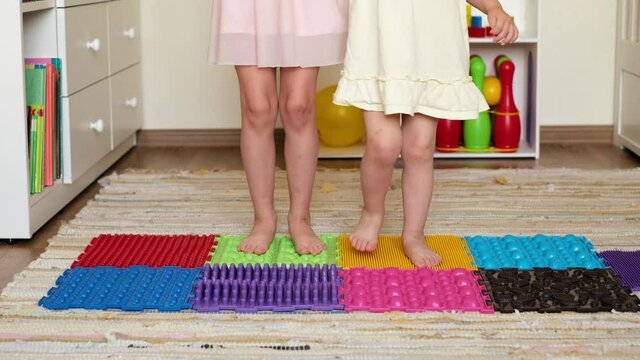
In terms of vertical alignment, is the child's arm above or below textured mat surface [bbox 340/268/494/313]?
above

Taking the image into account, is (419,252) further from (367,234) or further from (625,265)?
(625,265)

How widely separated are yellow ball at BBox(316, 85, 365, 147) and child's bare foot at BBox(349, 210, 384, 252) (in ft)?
3.78

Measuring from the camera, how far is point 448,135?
2924 millimetres

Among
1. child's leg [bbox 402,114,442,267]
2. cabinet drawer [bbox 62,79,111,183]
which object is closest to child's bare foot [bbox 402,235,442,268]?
child's leg [bbox 402,114,442,267]

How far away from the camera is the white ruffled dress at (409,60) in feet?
5.38

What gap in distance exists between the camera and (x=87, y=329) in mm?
1427

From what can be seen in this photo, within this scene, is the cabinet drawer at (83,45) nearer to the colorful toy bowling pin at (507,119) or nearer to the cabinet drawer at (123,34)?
the cabinet drawer at (123,34)

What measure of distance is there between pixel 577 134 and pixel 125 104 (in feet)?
4.78

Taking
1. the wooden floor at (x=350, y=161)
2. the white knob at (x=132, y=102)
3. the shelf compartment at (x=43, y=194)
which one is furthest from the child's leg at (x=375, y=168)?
the white knob at (x=132, y=102)

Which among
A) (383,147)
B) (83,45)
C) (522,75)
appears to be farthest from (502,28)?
(522,75)

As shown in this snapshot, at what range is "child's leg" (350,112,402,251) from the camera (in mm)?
1697

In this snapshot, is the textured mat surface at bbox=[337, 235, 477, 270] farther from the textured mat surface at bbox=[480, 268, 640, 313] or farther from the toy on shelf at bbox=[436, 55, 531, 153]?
the toy on shelf at bbox=[436, 55, 531, 153]

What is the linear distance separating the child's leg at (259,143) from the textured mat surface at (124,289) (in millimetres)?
211

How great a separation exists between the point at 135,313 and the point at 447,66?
66 centimetres
